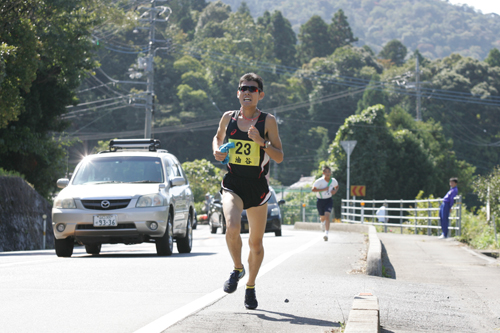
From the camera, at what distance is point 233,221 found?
6500 mm

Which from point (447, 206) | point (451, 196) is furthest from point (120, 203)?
point (447, 206)

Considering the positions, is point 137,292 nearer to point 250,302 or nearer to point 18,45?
point 250,302

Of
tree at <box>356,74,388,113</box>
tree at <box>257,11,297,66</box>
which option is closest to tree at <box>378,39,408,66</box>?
tree at <box>257,11,297,66</box>

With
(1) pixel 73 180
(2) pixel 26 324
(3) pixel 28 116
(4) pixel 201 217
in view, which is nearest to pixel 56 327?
(2) pixel 26 324

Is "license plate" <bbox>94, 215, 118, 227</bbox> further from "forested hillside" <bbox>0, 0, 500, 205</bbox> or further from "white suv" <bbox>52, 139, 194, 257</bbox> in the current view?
"forested hillside" <bbox>0, 0, 500, 205</bbox>

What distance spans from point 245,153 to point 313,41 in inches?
4125

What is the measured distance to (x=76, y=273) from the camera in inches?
355

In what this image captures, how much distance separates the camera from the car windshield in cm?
1277

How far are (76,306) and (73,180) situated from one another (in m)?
6.53

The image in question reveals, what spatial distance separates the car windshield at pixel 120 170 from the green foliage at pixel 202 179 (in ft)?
145

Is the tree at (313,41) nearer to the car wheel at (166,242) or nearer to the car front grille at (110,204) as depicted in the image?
the car wheel at (166,242)

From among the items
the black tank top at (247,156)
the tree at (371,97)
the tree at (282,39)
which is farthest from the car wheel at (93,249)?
the tree at (282,39)

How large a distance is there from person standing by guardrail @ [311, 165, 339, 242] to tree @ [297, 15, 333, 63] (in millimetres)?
90008

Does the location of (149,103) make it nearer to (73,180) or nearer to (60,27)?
(60,27)
